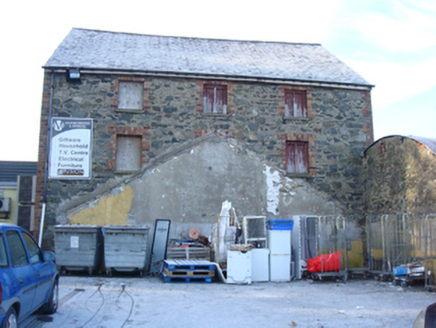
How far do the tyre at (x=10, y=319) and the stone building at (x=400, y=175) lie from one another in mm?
11239

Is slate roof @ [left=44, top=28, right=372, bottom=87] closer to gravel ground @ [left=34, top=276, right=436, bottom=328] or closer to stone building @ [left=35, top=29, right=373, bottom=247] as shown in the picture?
stone building @ [left=35, top=29, right=373, bottom=247]

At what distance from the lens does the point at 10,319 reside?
5.03 metres

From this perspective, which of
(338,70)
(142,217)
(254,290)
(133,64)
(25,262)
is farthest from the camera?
(338,70)

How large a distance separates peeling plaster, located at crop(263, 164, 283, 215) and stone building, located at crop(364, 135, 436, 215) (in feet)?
10.7

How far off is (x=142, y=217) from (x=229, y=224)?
10.5ft

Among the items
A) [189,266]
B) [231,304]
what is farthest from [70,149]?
[231,304]

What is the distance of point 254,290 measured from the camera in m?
10.7

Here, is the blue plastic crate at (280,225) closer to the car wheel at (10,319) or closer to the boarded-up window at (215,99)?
the boarded-up window at (215,99)

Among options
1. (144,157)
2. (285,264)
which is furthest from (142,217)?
(285,264)

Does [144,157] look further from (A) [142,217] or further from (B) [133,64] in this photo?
(B) [133,64]

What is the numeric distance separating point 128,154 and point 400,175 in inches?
352

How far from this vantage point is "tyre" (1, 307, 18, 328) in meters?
4.84

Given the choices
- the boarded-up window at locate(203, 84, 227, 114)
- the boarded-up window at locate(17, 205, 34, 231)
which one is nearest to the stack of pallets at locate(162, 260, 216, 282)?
the boarded-up window at locate(203, 84, 227, 114)

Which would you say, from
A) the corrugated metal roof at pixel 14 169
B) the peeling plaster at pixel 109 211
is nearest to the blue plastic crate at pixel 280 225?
the peeling plaster at pixel 109 211
